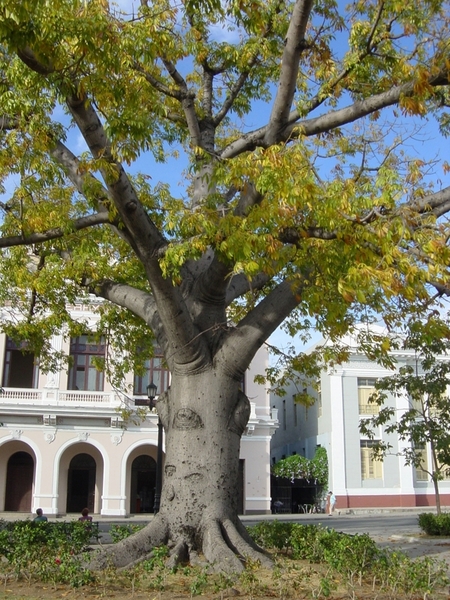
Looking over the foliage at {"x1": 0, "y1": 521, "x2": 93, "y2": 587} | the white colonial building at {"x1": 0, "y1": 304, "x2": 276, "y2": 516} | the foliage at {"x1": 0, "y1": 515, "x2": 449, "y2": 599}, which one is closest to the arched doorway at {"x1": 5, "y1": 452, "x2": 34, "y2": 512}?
the white colonial building at {"x1": 0, "y1": 304, "x2": 276, "y2": 516}

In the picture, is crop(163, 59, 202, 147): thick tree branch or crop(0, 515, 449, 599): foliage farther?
crop(163, 59, 202, 147): thick tree branch

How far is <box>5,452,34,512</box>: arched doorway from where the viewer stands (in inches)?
1186

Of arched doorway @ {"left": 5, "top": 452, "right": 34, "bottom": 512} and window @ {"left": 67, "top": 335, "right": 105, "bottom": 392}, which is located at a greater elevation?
window @ {"left": 67, "top": 335, "right": 105, "bottom": 392}

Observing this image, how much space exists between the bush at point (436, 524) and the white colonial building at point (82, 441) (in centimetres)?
1355

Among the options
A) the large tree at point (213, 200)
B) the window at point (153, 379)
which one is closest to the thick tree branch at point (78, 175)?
the large tree at point (213, 200)

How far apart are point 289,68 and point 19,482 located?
88.7 ft

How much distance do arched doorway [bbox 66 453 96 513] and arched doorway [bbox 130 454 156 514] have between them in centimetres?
191

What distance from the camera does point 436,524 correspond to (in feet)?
58.6

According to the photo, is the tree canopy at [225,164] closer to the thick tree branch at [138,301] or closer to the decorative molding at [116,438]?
the thick tree branch at [138,301]

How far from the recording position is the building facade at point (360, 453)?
1296 inches

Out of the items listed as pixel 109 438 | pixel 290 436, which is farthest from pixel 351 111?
pixel 290 436

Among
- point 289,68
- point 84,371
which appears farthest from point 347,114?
point 84,371

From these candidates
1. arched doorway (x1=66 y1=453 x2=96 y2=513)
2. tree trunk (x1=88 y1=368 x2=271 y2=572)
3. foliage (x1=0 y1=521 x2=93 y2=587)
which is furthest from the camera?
arched doorway (x1=66 y1=453 x2=96 y2=513)

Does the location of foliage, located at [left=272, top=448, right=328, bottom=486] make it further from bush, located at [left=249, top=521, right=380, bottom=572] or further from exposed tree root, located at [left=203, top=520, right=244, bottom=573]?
exposed tree root, located at [left=203, top=520, right=244, bottom=573]
